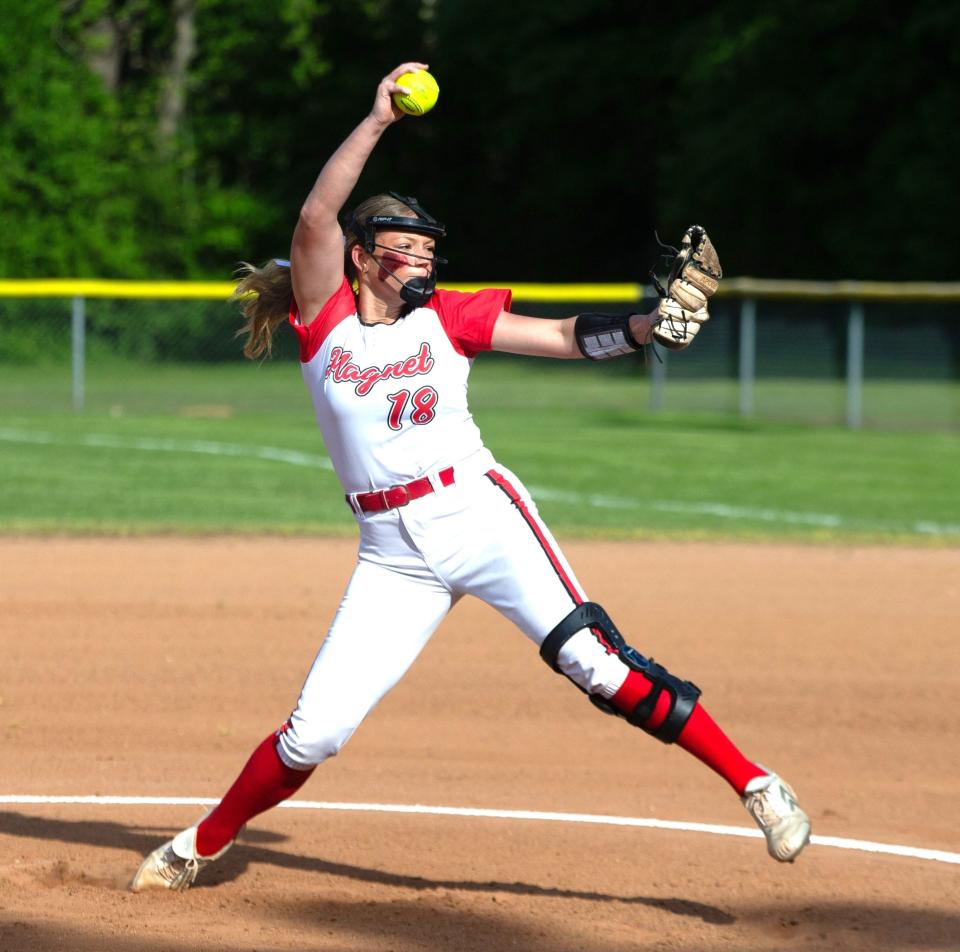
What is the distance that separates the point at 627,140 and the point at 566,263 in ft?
11.9

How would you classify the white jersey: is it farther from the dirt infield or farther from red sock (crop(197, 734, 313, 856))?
the dirt infield

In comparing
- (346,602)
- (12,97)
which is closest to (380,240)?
(346,602)

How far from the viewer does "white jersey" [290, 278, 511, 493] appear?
4648mm

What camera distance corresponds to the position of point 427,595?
15.5ft

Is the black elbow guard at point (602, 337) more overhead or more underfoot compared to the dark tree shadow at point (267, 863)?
more overhead

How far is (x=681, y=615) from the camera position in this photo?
946 cm

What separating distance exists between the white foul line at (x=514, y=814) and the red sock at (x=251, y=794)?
1.07 m

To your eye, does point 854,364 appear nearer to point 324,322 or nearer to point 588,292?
point 588,292

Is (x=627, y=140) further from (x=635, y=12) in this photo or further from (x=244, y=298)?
(x=244, y=298)

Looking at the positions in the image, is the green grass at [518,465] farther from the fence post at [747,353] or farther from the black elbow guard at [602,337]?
the black elbow guard at [602,337]

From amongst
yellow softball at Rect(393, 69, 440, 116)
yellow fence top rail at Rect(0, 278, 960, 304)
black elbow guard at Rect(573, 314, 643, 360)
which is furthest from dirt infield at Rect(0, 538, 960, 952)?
yellow fence top rail at Rect(0, 278, 960, 304)

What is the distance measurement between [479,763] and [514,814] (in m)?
0.71

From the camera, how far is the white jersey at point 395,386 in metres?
4.65

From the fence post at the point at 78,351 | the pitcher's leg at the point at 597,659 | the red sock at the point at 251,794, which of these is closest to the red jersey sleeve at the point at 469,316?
the pitcher's leg at the point at 597,659
